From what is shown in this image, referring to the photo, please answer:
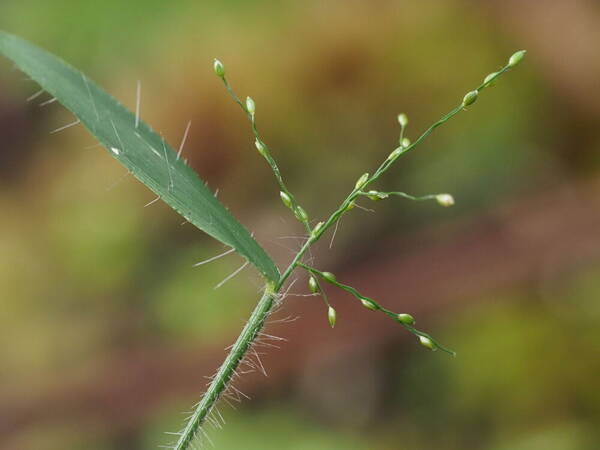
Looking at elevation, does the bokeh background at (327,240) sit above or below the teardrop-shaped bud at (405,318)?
below

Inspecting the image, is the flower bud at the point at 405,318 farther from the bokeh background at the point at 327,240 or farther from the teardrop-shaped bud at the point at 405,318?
the bokeh background at the point at 327,240

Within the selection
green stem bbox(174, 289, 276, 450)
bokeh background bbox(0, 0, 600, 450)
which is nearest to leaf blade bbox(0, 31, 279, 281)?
green stem bbox(174, 289, 276, 450)

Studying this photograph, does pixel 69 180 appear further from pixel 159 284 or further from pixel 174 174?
pixel 174 174

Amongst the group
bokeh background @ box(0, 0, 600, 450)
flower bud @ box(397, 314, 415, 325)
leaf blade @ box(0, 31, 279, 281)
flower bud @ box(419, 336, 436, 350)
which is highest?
leaf blade @ box(0, 31, 279, 281)

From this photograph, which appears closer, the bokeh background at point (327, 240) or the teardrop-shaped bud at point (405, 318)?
the teardrop-shaped bud at point (405, 318)

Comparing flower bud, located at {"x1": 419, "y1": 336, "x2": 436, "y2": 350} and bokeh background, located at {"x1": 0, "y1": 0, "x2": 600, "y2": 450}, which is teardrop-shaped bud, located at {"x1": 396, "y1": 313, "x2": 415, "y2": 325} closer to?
flower bud, located at {"x1": 419, "y1": 336, "x2": 436, "y2": 350}

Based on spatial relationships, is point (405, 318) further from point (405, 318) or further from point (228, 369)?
point (228, 369)

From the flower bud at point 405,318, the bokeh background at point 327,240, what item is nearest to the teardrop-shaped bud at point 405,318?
the flower bud at point 405,318
